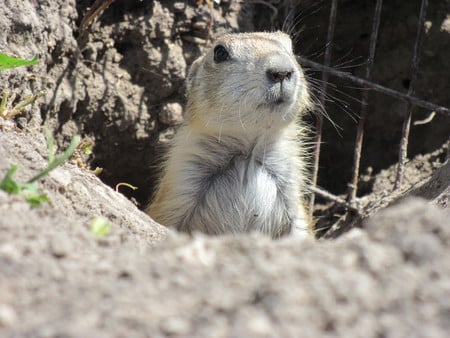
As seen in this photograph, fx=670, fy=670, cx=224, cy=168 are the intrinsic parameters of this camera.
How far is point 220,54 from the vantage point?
20.0 ft

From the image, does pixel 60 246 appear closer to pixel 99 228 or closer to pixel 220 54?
pixel 99 228

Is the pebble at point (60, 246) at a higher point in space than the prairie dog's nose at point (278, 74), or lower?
lower

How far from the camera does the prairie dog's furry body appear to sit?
5.80 m

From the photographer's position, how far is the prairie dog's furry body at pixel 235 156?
19.0 feet

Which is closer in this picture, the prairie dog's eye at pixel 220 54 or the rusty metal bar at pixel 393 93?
the prairie dog's eye at pixel 220 54

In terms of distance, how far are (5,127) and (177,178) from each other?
2016mm

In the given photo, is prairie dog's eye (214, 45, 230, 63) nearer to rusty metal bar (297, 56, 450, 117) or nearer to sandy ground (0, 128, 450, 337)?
rusty metal bar (297, 56, 450, 117)

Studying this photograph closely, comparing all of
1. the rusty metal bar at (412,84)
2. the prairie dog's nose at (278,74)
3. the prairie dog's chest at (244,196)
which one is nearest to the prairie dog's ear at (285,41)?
the prairie dog's nose at (278,74)

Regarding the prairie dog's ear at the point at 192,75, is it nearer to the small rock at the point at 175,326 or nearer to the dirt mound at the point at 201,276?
the dirt mound at the point at 201,276

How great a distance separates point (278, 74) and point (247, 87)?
0.32 metres

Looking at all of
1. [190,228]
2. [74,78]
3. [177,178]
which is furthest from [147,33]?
[190,228]

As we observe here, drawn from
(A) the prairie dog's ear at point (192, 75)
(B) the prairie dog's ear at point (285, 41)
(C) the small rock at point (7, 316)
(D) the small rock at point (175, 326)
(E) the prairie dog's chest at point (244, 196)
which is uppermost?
(B) the prairie dog's ear at point (285, 41)

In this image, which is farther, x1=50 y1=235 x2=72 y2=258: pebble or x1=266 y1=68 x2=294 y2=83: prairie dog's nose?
x1=266 y1=68 x2=294 y2=83: prairie dog's nose

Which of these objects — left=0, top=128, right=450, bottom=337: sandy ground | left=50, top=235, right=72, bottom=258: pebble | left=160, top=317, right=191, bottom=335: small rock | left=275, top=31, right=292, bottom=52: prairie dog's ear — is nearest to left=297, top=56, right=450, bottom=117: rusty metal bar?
left=275, top=31, right=292, bottom=52: prairie dog's ear
